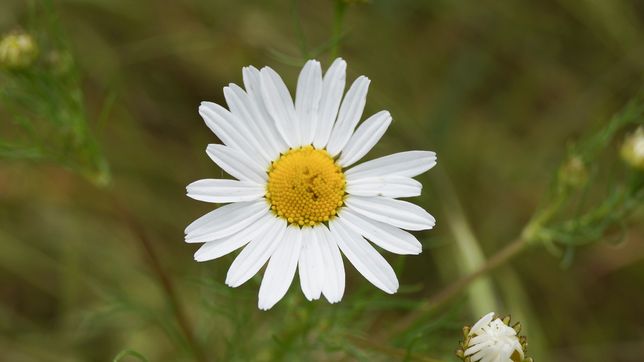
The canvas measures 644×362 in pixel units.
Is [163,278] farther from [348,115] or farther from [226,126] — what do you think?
[348,115]

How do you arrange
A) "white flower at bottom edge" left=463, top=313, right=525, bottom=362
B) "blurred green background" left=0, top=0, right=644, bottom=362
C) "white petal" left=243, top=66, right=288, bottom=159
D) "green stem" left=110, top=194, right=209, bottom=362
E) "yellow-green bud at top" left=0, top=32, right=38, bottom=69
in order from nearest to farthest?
1. "white flower at bottom edge" left=463, top=313, right=525, bottom=362
2. "white petal" left=243, top=66, right=288, bottom=159
3. "yellow-green bud at top" left=0, top=32, right=38, bottom=69
4. "green stem" left=110, top=194, right=209, bottom=362
5. "blurred green background" left=0, top=0, right=644, bottom=362

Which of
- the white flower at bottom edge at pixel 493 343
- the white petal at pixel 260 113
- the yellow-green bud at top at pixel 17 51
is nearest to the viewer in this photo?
the white flower at bottom edge at pixel 493 343

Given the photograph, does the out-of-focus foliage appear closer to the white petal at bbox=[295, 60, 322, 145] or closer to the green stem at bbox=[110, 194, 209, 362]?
the green stem at bbox=[110, 194, 209, 362]

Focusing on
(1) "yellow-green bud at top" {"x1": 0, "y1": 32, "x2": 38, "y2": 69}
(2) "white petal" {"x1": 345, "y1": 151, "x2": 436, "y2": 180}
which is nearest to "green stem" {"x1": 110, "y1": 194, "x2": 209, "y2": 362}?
(1) "yellow-green bud at top" {"x1": 0, "y1": 32, "x2": 38, "y2": 69}

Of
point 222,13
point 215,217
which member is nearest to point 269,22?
point 222,13

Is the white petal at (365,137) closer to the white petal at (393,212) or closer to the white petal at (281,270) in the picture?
the white petal at (393,212)

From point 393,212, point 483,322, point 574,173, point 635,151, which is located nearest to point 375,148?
point 574,173

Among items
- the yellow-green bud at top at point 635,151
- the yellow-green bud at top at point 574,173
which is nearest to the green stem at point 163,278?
the yellow-green bud at top at point 574,173
